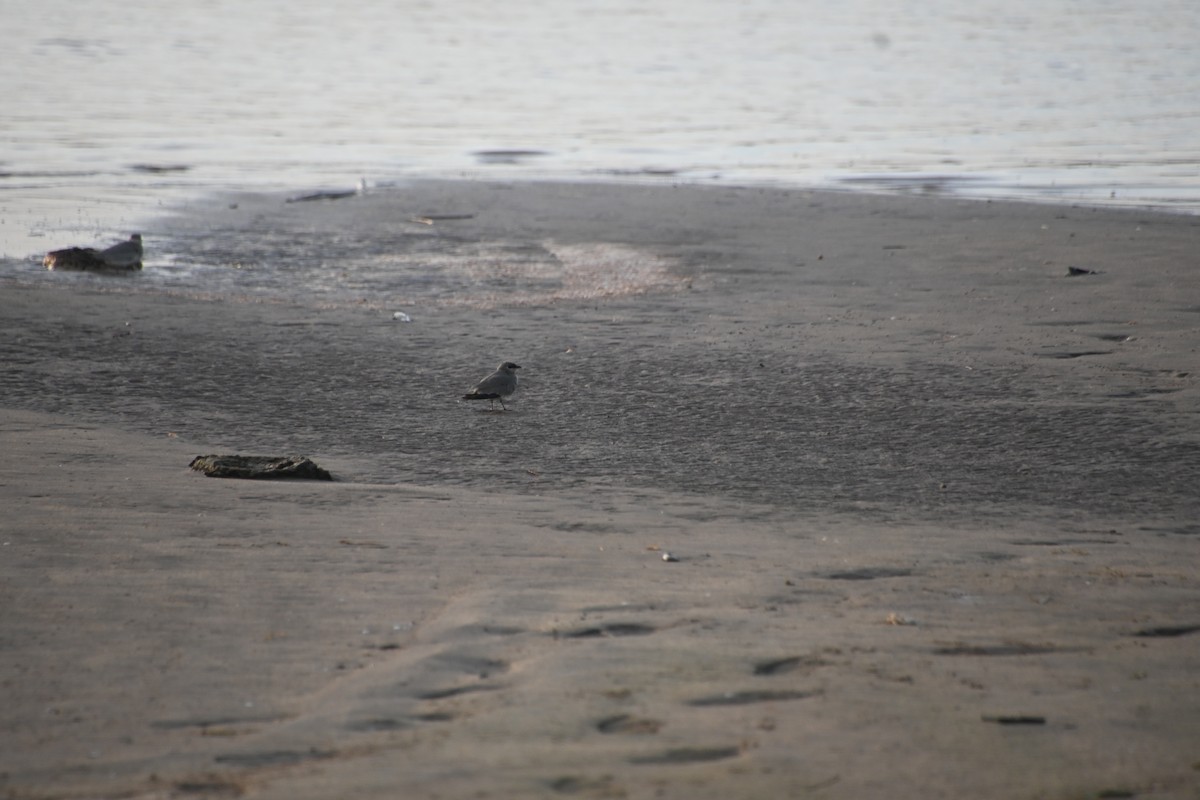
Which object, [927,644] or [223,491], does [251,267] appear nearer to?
[223,491]

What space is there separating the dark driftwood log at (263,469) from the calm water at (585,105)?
7.03 metres

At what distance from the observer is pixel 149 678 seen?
4.06 meters

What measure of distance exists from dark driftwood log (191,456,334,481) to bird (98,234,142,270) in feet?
18.9

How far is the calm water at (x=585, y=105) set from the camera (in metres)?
18.1

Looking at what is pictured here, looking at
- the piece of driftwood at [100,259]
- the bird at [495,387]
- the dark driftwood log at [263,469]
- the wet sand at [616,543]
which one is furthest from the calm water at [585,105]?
the dark driftwood log at [263,469]

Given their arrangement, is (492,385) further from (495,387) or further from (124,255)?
(124,255)

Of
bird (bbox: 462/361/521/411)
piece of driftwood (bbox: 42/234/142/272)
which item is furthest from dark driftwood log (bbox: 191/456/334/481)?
piece of driftwood (bbox: 42/234/142/272)

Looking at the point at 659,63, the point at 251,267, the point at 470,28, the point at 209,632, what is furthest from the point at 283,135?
the point at 470,28

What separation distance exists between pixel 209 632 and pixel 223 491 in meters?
1.65

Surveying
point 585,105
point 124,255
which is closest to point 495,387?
point 124,255

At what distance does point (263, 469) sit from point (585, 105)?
23.7 meters

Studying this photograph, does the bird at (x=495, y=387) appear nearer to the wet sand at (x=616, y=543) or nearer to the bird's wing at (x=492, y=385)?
the bird's wing at (x=492, y=385)

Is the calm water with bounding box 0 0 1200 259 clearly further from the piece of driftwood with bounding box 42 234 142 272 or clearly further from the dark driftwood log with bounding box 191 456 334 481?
the dark driftwood log with bounding box 191 456 334 481

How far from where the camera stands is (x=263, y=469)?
20.6 ft
